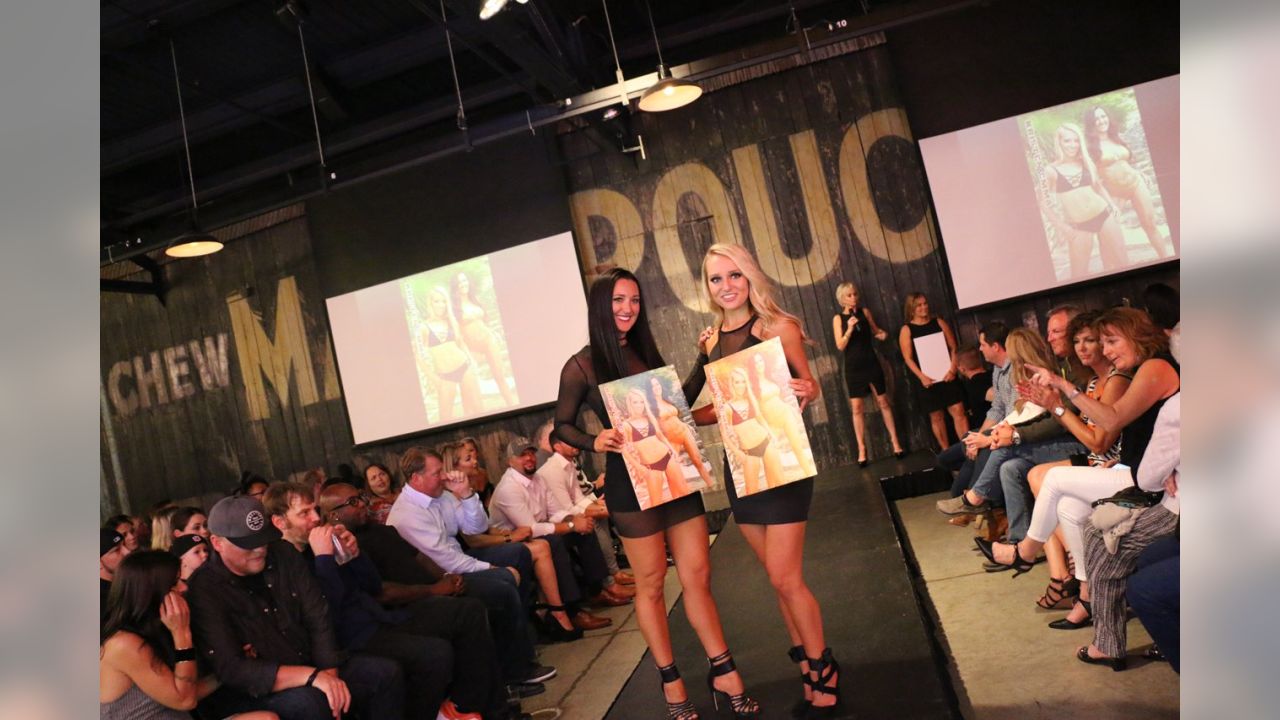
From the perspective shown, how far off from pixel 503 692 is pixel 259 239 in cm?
704

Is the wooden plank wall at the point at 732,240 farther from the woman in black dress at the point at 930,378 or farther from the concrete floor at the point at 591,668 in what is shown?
the concrete floor at the point at 591,668

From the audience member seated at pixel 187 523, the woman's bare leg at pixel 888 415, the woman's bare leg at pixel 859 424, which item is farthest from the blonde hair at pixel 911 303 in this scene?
the audience member seated at pixel 187 523

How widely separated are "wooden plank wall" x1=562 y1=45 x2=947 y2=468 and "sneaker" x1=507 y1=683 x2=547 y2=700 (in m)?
4.27

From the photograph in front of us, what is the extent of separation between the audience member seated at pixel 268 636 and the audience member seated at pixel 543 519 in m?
1.95

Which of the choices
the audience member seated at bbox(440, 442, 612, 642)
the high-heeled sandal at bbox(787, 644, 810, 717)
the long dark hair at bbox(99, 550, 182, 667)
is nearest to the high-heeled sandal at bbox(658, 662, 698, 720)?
the high-heeled sandal at bbox(787, 644, 810, 717)

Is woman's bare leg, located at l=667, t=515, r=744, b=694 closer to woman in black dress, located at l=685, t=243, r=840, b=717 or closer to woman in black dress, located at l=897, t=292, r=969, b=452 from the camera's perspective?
woman in black dress, located at l=685, t=243, r=840, b=717

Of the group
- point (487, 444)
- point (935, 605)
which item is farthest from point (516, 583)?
point (487, 444)

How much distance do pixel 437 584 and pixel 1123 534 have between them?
2.65 metres

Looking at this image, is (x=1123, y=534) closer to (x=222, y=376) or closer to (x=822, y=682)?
(x=822, y=682)

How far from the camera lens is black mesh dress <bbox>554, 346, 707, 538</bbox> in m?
2.73

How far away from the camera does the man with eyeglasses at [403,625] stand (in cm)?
333

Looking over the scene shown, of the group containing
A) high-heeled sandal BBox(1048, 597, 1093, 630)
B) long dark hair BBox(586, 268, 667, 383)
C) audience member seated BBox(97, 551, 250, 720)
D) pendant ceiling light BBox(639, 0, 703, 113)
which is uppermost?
pendant ceiling light BBox(639, 0, 703, 113)

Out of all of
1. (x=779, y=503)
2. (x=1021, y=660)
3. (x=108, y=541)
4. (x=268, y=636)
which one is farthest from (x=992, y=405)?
(x=108, y=541)
